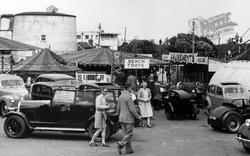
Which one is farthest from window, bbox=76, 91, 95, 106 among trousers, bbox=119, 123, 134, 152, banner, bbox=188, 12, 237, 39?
banner, bbox=188, 12, 237, 39

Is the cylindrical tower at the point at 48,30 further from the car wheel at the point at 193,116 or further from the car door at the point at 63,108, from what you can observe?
the car door at the point at 63,108

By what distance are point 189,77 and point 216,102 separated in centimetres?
1648

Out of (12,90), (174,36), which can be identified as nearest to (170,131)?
(12,90)

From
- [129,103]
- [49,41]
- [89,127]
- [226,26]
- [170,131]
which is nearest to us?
[129,103]

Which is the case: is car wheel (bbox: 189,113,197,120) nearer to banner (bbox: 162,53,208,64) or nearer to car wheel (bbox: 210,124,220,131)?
car wheel (bbox: 210,124,220,131)

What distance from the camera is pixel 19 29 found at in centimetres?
6700

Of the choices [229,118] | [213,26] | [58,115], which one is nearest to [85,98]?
[58,115]

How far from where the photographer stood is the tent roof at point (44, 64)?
27.5 meters

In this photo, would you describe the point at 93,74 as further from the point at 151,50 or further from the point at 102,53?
the point at 151,50

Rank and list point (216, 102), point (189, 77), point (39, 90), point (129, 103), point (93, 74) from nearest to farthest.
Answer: point (129, 103)
point (39, 90)
point (216, 102)
point (93, 74)
point (189, 77)

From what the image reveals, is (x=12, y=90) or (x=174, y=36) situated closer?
(x=12, y=90)

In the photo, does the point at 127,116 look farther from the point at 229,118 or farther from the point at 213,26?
the point at 213,26

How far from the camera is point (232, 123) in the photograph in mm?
16453

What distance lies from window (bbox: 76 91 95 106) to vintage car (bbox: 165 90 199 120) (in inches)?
274
